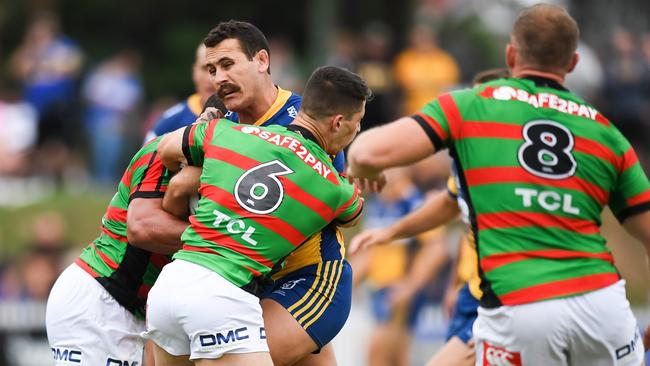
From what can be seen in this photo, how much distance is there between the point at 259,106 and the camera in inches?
255

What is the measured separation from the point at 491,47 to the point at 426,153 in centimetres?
1494

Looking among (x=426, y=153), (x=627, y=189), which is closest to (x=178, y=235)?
(x=426, y=153)

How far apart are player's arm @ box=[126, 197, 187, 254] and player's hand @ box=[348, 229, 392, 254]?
1.34 metres

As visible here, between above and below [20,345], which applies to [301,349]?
above

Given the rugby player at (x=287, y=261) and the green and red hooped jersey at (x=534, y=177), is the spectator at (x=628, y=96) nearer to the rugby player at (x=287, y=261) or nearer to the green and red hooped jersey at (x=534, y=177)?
the rugby player at (x=287, y=261)

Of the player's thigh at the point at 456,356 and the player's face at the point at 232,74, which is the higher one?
the player's face at the point at 232,74

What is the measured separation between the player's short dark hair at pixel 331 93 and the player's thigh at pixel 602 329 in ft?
4.84

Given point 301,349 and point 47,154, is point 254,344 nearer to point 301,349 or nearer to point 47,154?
point 301,349

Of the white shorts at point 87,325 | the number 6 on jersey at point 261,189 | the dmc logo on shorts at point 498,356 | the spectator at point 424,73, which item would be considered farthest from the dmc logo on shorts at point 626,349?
the spectator at point 424,73

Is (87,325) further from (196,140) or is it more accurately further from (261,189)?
(261,189)

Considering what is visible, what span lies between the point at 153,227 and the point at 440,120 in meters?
1.58

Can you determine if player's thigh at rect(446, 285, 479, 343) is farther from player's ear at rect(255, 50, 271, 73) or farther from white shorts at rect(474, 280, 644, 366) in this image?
player's ear at rect(255, 50, 271, 73)

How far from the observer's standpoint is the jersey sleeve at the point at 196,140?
5852 millimetres

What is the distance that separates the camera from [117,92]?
Result: 1828cm
